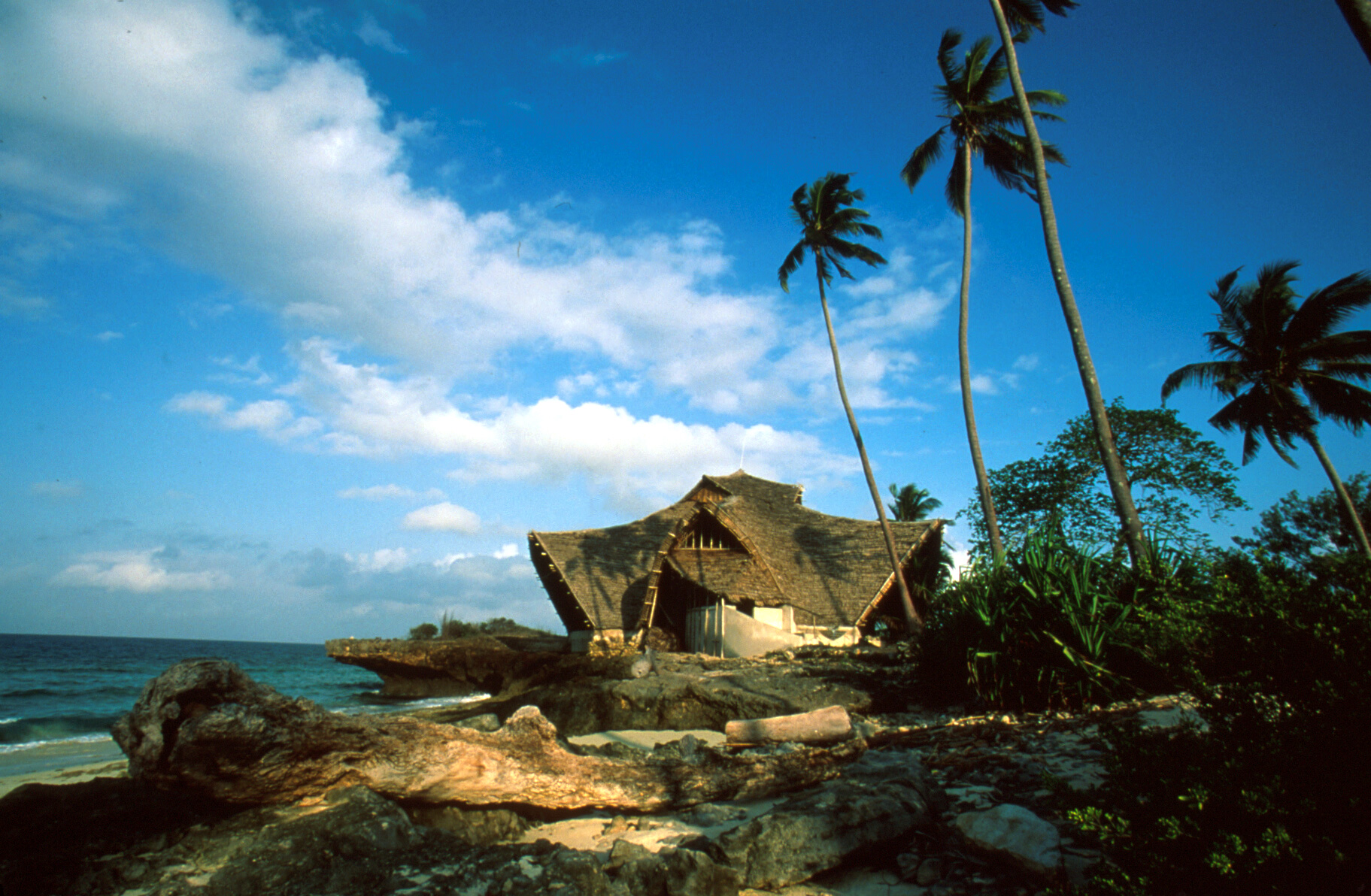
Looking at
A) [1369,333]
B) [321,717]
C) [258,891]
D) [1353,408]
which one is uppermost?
[1369,333]

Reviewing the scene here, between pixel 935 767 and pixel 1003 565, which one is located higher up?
pixel 1003 565

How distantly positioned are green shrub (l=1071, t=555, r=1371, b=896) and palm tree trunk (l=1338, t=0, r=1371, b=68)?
4.14m

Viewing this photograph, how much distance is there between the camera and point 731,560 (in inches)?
657

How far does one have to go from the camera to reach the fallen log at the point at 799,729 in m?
5.63

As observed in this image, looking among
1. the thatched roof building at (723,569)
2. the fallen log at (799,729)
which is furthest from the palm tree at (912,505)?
the fallen log at (799,729)

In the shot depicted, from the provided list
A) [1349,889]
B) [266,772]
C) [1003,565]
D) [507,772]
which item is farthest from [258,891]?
[1003,565]

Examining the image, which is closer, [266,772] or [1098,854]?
[1098,854]

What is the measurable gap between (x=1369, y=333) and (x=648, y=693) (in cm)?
1895

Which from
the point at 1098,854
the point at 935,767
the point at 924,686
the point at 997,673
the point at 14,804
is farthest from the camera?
the point at 924,686

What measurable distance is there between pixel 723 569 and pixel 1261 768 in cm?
1410

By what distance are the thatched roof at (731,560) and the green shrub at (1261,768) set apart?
500 inches

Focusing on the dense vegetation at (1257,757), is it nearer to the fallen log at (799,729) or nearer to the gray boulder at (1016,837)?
the gray boulder at (1016,837)

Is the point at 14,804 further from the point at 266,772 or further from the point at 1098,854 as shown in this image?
the point at 1098,854

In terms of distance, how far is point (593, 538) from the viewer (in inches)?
763
